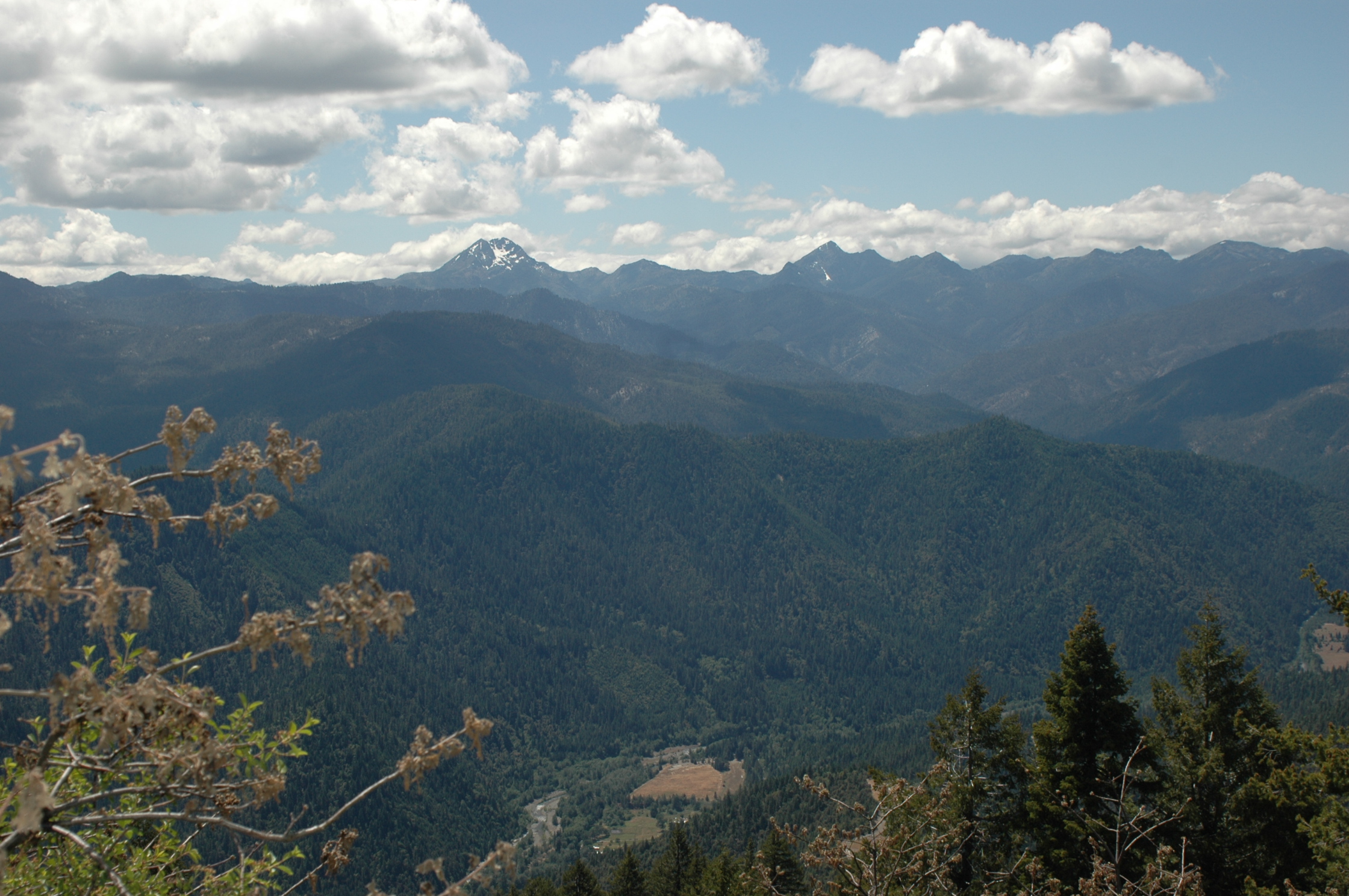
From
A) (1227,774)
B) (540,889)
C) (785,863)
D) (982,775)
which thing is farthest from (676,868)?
(1227,774)

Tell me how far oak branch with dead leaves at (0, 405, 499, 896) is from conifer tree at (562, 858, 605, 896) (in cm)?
5309

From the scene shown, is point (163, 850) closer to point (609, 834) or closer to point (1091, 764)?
point (1091, 764)

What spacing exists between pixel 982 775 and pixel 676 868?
3874cm

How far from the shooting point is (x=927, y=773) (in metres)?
26.5

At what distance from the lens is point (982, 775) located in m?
29.4

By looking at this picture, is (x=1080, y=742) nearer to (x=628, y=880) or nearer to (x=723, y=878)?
(x=723, y=878)

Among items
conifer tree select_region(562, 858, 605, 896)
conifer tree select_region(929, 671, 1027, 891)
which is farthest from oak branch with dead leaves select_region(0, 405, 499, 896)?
conifer tree select_region(562, 858, 605, 896)

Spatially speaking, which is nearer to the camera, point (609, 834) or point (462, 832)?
point (462, 832)

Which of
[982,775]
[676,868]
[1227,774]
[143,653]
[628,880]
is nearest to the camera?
[143,653]

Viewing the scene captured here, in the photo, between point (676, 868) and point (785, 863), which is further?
point (676, 868)

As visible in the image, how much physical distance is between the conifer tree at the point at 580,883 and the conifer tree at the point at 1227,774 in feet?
135

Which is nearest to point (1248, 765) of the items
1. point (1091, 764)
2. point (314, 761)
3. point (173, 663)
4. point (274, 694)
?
point (1091, 764)

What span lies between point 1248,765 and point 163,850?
2741 cm

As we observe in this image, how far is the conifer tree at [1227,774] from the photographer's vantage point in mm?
24344
